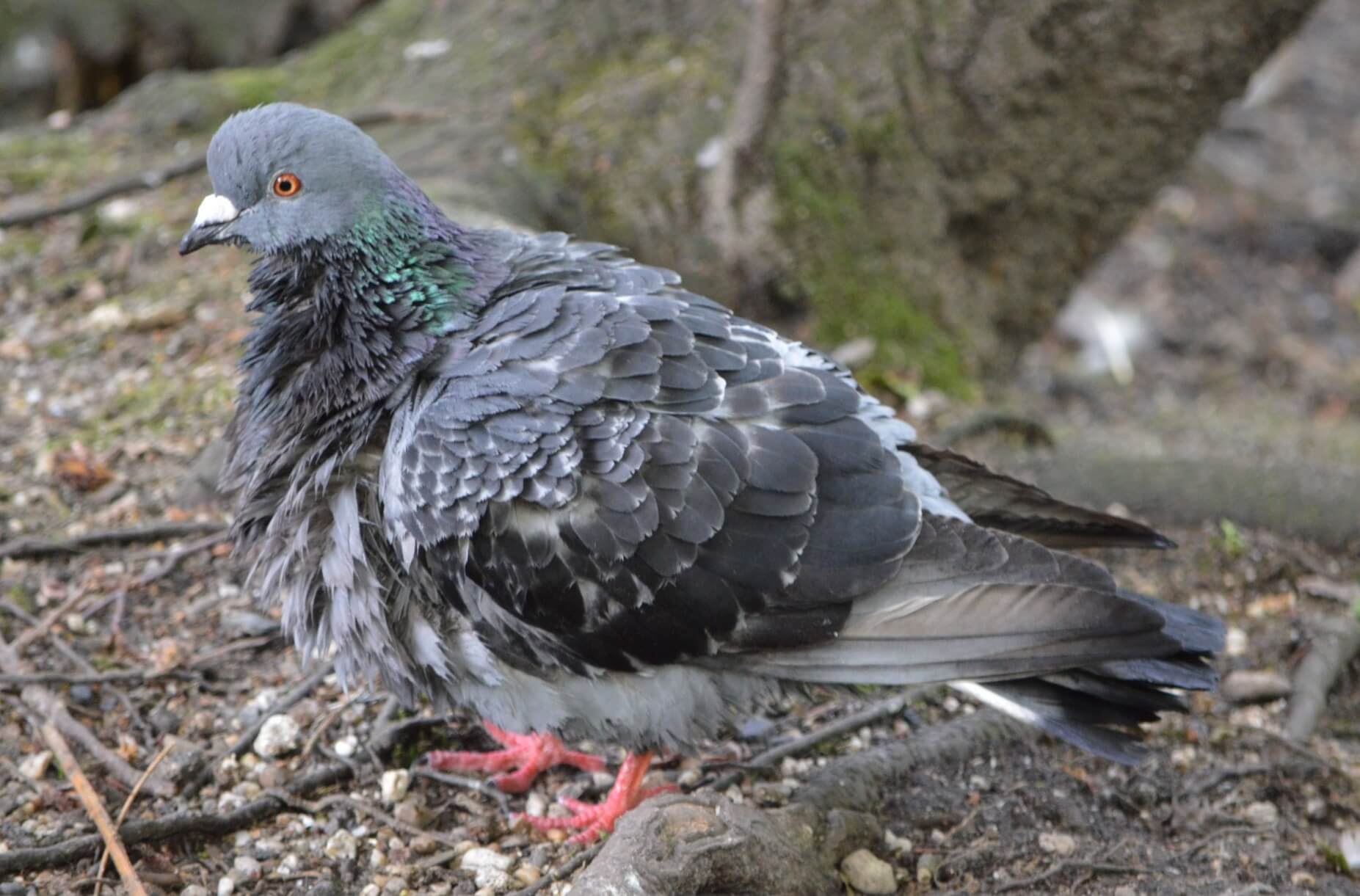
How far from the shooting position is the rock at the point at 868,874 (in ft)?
13.4

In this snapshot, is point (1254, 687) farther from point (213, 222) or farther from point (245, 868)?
point (213, 222)

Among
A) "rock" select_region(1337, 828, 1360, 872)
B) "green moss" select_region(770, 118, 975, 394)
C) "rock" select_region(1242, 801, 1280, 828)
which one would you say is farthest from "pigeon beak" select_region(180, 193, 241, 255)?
"rock" select_region(1337, 828, 1360, 872)

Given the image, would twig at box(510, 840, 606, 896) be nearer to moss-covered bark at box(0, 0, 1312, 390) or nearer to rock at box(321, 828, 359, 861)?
rock at box(321, 828, 359, 861)

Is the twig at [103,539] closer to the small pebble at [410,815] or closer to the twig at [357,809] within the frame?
the twig at [357,809]

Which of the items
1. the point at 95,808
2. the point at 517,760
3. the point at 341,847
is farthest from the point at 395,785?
the point at 95,808

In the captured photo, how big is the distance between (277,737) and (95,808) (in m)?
0.71

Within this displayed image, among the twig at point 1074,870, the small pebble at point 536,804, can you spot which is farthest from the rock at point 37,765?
the twig at point 1074,870

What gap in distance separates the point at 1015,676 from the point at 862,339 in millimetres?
3843

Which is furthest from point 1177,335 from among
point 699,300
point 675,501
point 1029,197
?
point 675,501

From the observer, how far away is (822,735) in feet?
15.6

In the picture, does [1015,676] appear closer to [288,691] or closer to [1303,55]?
[288,691]

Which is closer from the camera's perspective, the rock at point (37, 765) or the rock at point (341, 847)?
the rock at point (341, 847)

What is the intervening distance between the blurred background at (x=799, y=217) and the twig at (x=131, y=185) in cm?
3

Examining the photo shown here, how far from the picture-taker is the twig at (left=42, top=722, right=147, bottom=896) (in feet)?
12.1
